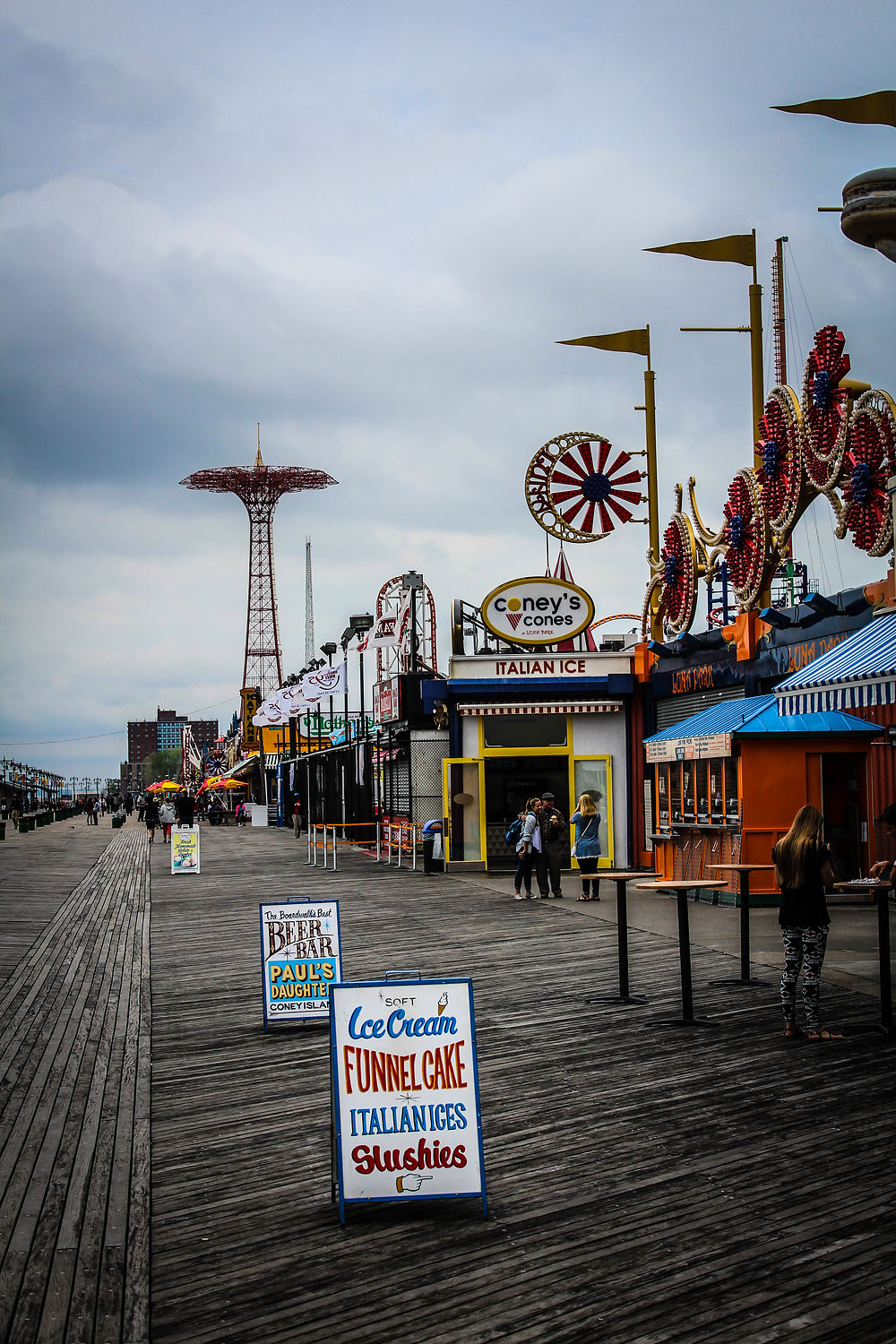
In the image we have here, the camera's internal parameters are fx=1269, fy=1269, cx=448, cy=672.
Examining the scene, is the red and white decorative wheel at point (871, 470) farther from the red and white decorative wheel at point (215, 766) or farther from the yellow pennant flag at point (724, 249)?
the red and white decorative wheel at point (215, 766)

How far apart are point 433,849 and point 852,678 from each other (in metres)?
16.3

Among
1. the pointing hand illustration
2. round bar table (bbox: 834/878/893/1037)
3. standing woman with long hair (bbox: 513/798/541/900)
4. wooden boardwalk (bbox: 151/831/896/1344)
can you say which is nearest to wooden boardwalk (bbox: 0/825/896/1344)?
wooden boardwalk (bbox: 151/831/896/1344)

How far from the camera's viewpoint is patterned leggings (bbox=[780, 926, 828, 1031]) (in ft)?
29.0

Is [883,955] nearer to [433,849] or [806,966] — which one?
[806,966]

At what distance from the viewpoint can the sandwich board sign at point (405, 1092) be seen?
19.1 feet

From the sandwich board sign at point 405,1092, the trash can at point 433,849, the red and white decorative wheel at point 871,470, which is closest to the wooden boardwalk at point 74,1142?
the sandwich board sign at point 405,1092

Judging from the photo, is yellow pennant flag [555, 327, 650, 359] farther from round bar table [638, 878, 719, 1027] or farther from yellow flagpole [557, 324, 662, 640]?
round bar table [638, 878, 719, 1027]

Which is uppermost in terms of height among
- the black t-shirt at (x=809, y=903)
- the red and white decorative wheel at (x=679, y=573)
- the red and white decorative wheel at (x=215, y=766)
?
the red and white decorative wheel at (x=679, y=573)

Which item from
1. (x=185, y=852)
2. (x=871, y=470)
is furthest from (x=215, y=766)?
(x=871, y=470)

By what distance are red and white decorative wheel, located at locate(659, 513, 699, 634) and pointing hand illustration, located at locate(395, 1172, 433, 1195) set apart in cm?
1778

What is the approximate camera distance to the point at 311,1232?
5617 mm

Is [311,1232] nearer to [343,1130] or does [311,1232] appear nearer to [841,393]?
[343,1130]

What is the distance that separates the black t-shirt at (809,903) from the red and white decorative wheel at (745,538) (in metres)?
11.0

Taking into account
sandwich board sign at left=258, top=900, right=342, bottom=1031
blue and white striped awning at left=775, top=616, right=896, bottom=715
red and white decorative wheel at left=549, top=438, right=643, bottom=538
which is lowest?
sandwich board sign at left=258, top=900, right=342, bottom=1031
